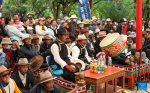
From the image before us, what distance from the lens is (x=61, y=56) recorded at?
4699 millimetres

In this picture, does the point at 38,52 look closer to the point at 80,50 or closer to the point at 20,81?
the point at 80,50

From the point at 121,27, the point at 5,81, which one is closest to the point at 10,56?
the point at 5,81

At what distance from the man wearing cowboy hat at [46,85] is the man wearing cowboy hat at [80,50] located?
2.05m

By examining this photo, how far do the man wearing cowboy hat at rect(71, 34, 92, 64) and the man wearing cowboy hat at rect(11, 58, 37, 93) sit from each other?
161 centimetres

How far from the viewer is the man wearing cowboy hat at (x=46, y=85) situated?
3162 millimetres

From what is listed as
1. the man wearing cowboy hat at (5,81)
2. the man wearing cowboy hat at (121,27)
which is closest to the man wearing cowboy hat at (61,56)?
the man wearing cowboy hat at (5,81)

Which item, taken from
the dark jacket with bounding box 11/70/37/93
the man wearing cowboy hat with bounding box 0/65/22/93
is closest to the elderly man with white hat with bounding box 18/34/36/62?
the dark jacket with bounding box 11/70/37/93

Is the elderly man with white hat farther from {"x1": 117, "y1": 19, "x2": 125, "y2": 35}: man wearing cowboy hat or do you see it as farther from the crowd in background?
{"x1": 117, "y1": 19, "x2": 125, "y2": 35}: man wearing cowboy hat

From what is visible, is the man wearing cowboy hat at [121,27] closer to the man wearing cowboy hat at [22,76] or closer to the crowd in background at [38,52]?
the crowd in background at [38,52]

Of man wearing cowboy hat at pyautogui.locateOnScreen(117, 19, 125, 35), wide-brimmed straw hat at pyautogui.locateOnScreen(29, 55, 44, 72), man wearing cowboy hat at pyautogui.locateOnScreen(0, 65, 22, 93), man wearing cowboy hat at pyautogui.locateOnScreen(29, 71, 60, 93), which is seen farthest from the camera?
man wearing cowboy hat at pyautogui.locateOnScreen(117, 19, 125, 35)

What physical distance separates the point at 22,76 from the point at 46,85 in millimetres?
1032

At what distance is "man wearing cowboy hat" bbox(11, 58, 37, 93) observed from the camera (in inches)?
154

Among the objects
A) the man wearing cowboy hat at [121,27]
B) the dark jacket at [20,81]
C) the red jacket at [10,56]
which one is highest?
the man wearing cowboy hat at [121,27]

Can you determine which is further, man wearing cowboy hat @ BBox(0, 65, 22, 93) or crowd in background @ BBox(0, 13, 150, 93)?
crowd in background @ BBox(0, 13, 150, 93)
